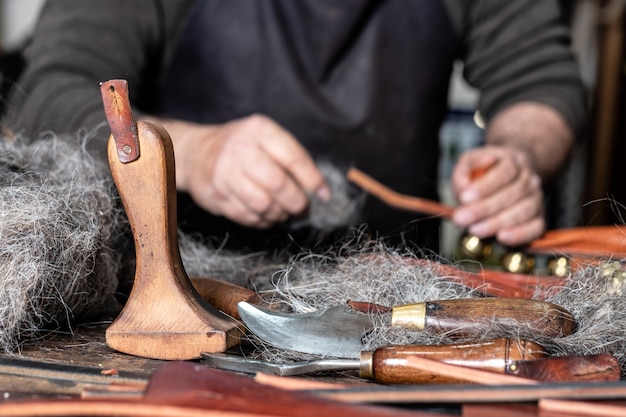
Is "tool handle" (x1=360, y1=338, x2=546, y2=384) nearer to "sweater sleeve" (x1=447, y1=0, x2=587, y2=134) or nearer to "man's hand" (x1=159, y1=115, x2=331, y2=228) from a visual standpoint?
"man's hand" (x1=159, y1=115, x2=331, y2=228)

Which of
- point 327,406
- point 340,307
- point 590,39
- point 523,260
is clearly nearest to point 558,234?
point 523,260

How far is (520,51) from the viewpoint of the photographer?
158cm

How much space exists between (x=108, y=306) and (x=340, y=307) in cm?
28

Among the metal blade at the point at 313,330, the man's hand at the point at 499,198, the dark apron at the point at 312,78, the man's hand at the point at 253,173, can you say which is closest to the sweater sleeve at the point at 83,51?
the dark apron at the point at 312,78

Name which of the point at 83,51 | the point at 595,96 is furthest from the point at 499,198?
the point at 595,96

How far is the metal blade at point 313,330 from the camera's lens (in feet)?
1.83

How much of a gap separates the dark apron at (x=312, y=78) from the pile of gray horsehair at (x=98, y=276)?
0.67m

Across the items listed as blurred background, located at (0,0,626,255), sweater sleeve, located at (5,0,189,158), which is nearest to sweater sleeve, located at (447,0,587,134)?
sweater sleeve, located at (5,0,189,158)

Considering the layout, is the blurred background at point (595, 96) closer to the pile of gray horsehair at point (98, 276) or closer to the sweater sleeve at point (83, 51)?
the sweater sleeve at point (83, 51)

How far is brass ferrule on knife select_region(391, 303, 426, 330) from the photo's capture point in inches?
21.8

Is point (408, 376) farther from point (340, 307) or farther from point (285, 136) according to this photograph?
point (285, 136)

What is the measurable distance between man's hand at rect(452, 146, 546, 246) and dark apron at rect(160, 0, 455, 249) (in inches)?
9.2

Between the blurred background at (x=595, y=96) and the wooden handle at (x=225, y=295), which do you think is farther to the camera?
the blurred background at (x=595, y=96)

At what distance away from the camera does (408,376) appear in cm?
50
